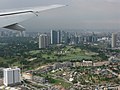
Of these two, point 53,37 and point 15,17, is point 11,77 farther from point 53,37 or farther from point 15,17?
point 53,37

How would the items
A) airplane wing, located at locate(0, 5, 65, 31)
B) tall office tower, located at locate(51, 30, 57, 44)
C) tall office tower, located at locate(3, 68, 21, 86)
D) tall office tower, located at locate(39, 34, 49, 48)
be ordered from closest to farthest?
1. airplane wing, located at locate(0, 5, 65, 31)
2. tall office tower, located at locate(3, 68, 21, 86)
3. tall office tower, located at locate(39, 34, 49, 48)
4. tall office tower, located at locate(51, 30, 57, 44)

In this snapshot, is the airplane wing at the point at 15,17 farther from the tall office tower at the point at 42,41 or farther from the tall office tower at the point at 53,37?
the tall office tower at the point at 53,37

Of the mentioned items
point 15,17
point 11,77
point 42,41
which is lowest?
point 11,77

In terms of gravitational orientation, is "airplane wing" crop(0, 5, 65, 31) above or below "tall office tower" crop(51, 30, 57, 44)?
above

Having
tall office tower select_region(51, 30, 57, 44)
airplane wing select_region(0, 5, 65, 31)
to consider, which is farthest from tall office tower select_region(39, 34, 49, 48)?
airplane wing select_region(0, 5, 65, 31)

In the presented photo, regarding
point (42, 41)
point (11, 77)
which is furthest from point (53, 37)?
point (11, 77)

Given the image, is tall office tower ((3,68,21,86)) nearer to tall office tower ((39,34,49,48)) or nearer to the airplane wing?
the airplane wing

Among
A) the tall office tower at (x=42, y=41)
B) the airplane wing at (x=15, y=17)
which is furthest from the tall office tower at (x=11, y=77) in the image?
the tall office tower at (x=42, y=41)

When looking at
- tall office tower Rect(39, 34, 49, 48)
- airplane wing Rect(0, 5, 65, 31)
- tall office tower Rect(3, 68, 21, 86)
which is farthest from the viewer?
tall office tower Rect(39, 34, 49, 48)

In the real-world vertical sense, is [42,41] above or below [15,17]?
below

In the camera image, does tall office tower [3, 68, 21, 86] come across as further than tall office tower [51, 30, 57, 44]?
No

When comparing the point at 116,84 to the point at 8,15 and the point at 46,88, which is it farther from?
the point at 8,15
